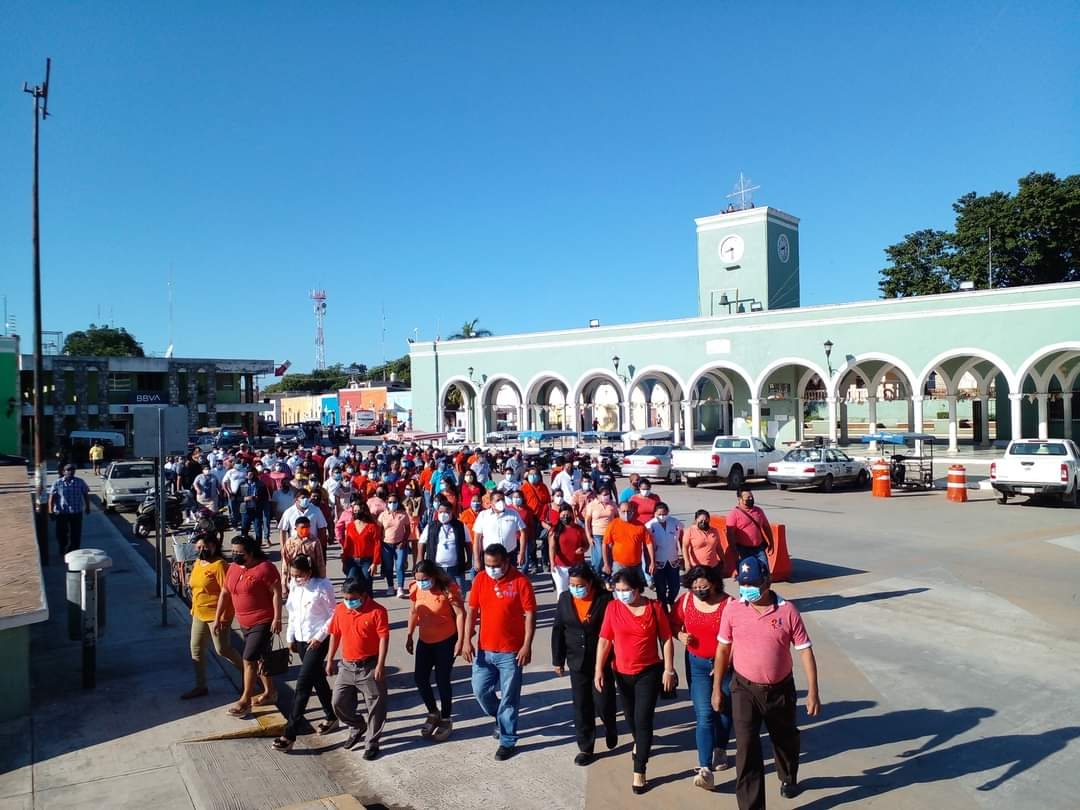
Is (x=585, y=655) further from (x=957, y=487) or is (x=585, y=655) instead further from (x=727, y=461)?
(x=727, y=461)

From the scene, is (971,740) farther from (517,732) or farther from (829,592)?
(829,592)

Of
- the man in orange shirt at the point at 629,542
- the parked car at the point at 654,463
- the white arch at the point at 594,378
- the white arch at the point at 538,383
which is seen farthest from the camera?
the white arch at the point at 538,383

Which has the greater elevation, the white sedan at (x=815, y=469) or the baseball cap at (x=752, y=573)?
the baseball cap at (x=752, y=573)

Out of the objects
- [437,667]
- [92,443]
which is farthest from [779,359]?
[92,443]

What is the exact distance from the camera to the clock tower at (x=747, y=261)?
→ 41969mm

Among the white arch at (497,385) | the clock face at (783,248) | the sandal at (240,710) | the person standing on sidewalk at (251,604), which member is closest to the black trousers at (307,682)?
the person standing on sidewalk at (251,604)

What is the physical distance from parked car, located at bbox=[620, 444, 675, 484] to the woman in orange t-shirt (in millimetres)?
19800

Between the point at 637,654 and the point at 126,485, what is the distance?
19438 mm

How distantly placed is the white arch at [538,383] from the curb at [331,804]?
117 feet

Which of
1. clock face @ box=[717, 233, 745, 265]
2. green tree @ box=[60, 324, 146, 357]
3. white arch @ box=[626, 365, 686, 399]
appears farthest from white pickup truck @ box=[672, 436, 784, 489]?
green tree @ box=[60, 324, 146, 357]

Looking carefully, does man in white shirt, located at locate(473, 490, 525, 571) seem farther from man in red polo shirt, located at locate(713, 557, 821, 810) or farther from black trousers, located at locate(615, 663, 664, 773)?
man in red polo shirt, located at locate(713, 557, 821, 810)

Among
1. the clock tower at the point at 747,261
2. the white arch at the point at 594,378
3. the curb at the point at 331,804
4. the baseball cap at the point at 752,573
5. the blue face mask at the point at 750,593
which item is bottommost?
the curb at the point at 331,804

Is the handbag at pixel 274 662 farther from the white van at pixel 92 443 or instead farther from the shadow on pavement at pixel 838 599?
the white van at pixel 92 443

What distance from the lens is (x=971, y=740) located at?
6.00m
